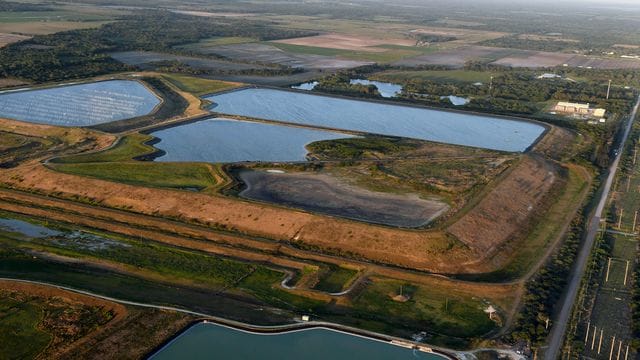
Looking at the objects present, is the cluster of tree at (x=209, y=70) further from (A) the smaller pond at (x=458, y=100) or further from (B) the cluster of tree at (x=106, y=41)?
(A) the smaller pond at (x=458, y=100)

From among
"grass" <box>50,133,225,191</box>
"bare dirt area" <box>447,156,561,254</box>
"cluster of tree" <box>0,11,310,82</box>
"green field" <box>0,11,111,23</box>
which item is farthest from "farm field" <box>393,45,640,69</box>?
"green field" <box>0,11,111,23</box>

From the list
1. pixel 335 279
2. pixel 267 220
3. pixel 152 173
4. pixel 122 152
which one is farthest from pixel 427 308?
pixel 122 152

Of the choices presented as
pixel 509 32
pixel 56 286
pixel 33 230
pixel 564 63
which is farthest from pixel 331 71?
pixel 509 32

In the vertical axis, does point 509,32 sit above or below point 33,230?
above

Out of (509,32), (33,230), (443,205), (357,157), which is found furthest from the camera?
(509,32)

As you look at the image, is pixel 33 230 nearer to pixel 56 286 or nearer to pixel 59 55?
pixel 56 286

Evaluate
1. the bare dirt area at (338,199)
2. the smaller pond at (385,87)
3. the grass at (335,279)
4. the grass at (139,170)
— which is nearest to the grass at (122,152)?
the grass at (139,170)

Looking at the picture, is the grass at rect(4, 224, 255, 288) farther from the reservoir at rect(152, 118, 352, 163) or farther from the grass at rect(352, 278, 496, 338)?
the reservoir at rect(152, 118, 352, 163)
